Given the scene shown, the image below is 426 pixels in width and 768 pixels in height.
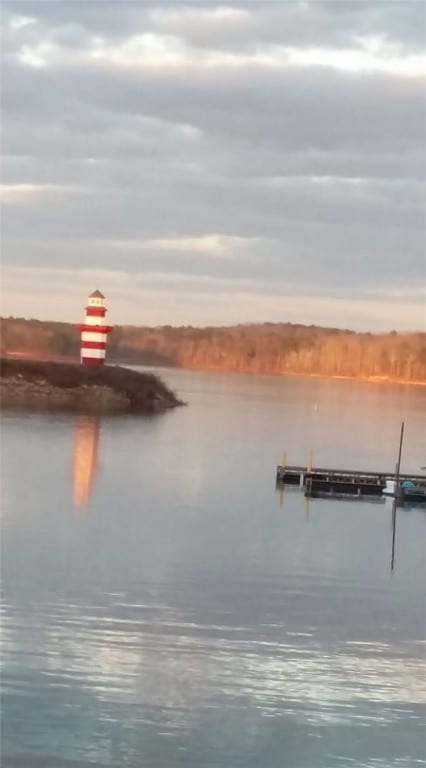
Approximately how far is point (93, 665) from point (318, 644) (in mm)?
1836

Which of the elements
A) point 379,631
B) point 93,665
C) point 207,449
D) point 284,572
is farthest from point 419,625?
point 207,449

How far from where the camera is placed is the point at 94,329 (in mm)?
37875

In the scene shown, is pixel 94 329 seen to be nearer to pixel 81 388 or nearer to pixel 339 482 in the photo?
pixel 81 388

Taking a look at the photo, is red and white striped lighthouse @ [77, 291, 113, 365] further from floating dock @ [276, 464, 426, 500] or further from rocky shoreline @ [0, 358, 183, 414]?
floating dock @ [276, 464, 426, 500]

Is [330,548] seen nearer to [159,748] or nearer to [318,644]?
[318,644]

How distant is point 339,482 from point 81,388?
20.1 meters

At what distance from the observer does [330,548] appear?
13.4 metres

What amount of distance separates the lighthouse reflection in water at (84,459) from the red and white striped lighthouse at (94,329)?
611 cm

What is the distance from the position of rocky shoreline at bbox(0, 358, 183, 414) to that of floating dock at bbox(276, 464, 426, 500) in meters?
17.0

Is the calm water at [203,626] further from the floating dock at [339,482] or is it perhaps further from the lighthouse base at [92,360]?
the lighthouse base at [92,360]

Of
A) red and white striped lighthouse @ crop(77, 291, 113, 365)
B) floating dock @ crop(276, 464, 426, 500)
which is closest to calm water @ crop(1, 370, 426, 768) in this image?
floating dock @ crop(276, 464, 426, 500)

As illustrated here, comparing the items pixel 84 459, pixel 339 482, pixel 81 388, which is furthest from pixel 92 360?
pixel 339 482

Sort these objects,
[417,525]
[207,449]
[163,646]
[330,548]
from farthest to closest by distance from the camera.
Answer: [207,449]
[417,525]
[330,548]
[163,646]

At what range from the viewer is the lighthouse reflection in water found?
16672mm
